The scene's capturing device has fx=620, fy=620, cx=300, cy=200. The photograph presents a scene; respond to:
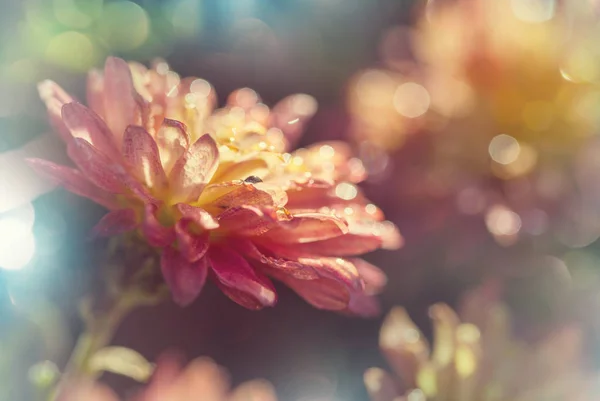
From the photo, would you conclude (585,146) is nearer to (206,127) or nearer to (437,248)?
(437,248)

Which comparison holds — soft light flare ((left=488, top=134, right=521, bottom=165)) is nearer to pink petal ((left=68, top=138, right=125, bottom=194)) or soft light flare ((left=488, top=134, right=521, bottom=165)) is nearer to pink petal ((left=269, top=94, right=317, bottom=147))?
pink petal ((left=269, top=94, right=317, bottom=147))

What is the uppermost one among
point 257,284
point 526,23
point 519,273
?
point 526,23

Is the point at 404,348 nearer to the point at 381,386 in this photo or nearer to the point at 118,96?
the point at 381,386

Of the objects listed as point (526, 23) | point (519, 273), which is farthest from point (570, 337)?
point (526, 23)

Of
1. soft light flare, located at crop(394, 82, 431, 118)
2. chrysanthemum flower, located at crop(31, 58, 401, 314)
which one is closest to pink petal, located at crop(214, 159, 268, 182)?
chrysanthemum flower, located at crop(31, 58, 401, 314)

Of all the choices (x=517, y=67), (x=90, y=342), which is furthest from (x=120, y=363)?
(x=517, y=67)

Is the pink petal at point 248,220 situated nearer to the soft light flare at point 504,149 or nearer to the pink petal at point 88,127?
the pink petal at point 88,127

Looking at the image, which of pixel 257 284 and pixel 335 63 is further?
pixel 335 63

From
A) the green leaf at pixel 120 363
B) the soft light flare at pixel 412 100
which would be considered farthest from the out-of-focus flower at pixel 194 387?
the soft light flare at pixel 412 100
